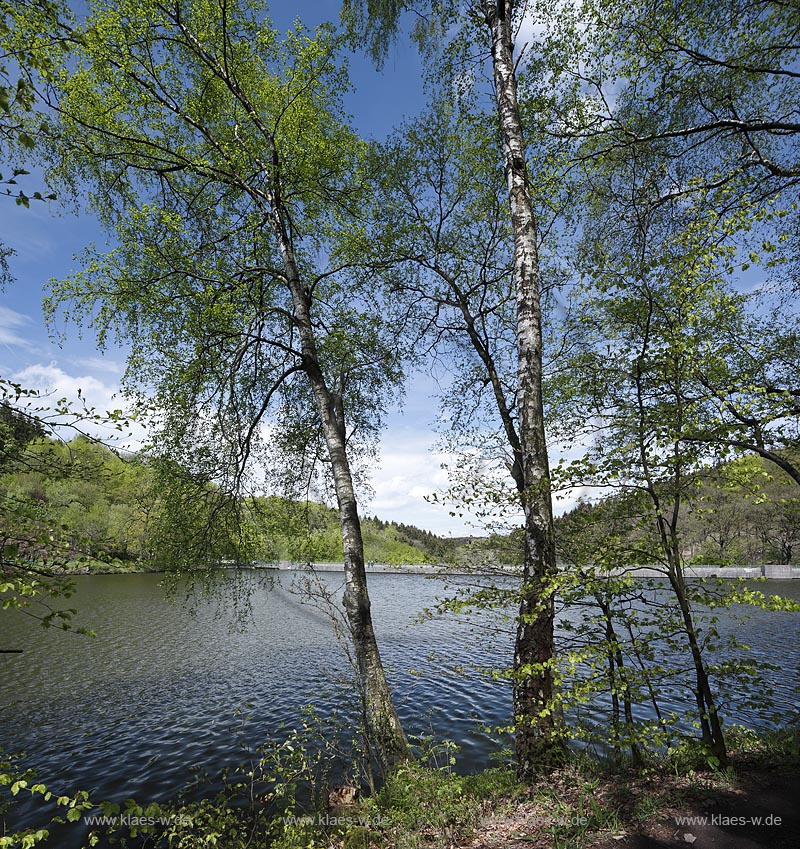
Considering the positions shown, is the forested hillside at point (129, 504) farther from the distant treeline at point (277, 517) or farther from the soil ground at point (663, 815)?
the soil ground at point (663, 815)

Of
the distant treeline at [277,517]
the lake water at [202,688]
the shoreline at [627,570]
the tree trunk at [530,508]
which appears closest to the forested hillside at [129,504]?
the distant treeline at [277,517]

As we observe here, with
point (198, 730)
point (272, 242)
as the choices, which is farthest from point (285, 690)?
point (272, 242)

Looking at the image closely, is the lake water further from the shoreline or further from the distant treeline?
the distant treeline

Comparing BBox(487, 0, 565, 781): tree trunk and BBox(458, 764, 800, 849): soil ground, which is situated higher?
BBox(487, 0, 565, 781): tree trunk

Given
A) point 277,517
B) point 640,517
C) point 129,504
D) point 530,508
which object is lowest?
point 640,517

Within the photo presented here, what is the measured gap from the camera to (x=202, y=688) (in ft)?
48.4

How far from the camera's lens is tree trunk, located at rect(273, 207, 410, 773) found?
7457 mm

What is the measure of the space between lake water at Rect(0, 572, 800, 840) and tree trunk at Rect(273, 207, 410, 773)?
64 centimetres

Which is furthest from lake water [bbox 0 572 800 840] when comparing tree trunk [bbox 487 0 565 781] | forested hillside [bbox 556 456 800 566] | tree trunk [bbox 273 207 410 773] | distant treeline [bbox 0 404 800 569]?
forested hillside [bbox 556 456 800 566]

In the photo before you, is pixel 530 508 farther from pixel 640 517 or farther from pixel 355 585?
pixel 355 585

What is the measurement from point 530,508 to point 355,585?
387 centimetres

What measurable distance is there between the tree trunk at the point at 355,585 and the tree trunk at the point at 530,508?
249 centimetres

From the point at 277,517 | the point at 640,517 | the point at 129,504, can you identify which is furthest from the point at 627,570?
the point at 129,504

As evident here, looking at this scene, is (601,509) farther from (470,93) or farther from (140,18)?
(140,18)
